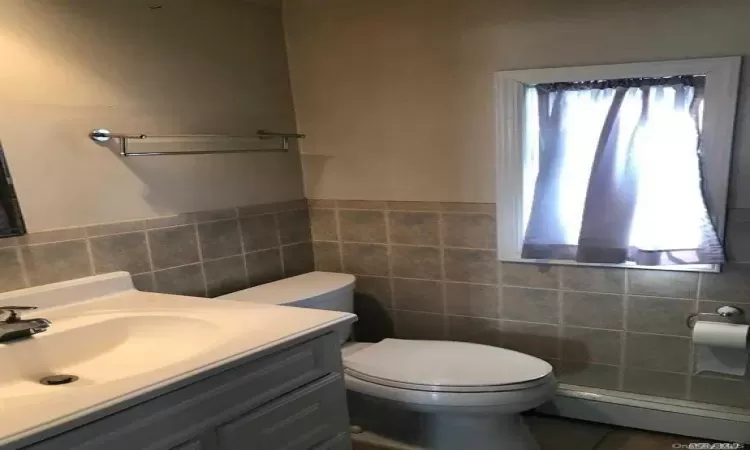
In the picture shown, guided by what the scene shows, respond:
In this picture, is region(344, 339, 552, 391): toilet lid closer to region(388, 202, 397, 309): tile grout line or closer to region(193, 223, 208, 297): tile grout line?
region(388, 202, 397, 309): tile grout line

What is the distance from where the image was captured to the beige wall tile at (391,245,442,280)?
2.34 m

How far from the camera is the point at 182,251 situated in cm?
202

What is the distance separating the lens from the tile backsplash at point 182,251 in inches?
64.7

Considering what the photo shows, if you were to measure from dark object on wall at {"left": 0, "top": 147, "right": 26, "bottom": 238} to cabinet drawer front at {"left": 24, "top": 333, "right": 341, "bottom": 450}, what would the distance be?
2.72ft

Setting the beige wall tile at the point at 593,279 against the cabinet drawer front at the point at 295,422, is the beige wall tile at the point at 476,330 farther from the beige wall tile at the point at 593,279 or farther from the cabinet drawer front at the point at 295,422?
the cabinet drawer front at the point at 295,422

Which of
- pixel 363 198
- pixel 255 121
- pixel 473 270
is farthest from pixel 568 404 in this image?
pixel 255 121

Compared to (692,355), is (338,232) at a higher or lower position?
higher

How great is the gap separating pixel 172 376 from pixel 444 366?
3.32 ft

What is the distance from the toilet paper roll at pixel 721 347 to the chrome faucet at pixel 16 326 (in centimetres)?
189

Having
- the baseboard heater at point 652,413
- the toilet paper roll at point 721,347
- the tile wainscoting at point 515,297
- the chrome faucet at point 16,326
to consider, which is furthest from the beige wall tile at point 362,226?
the chrome faucet at point 16,326

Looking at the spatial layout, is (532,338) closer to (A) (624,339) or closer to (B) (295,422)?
(A) (624,339)

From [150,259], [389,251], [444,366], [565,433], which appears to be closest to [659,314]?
[565,433]

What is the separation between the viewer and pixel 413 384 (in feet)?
5.87

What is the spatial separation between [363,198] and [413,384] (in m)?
0.89
